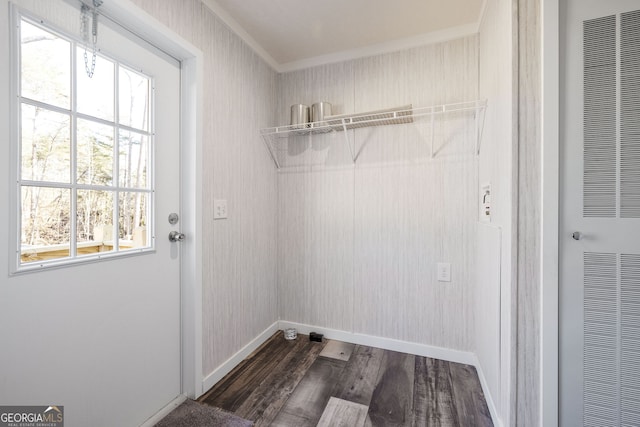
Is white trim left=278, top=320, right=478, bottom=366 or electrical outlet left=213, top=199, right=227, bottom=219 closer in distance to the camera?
electrical outlet left=213, top=199, right=227, bottom=219

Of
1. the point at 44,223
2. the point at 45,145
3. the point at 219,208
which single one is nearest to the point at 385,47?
the point at 219,208

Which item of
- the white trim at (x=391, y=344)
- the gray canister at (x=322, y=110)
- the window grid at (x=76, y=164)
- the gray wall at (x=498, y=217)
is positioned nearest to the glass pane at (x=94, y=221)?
the window grid at (x=76, y=164)

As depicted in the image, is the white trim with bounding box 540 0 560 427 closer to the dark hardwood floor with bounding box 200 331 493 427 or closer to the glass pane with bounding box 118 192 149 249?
the dark hardwood floor with bounding box 200 331 493 427

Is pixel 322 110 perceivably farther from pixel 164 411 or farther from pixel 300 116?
pixel 164 411

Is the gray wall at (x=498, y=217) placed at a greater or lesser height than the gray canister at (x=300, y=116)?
lesser

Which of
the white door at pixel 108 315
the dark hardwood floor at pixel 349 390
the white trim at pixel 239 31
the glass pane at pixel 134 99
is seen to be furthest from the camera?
the white trim at pixel 239 31

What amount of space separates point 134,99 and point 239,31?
95 cm

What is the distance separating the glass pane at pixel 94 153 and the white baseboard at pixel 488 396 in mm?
2146

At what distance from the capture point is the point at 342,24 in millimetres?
1764

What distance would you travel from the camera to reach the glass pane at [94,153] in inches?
41.6

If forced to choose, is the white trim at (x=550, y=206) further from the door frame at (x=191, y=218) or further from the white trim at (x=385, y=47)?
the door frame at (x=191, y=218)

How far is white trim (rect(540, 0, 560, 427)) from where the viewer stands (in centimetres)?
102

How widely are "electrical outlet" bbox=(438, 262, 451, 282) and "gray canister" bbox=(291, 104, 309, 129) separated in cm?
147

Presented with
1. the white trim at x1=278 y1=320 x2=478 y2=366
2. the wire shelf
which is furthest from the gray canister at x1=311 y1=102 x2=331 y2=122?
the white trim at x1=278 y1=320 x2=478 y2=366
